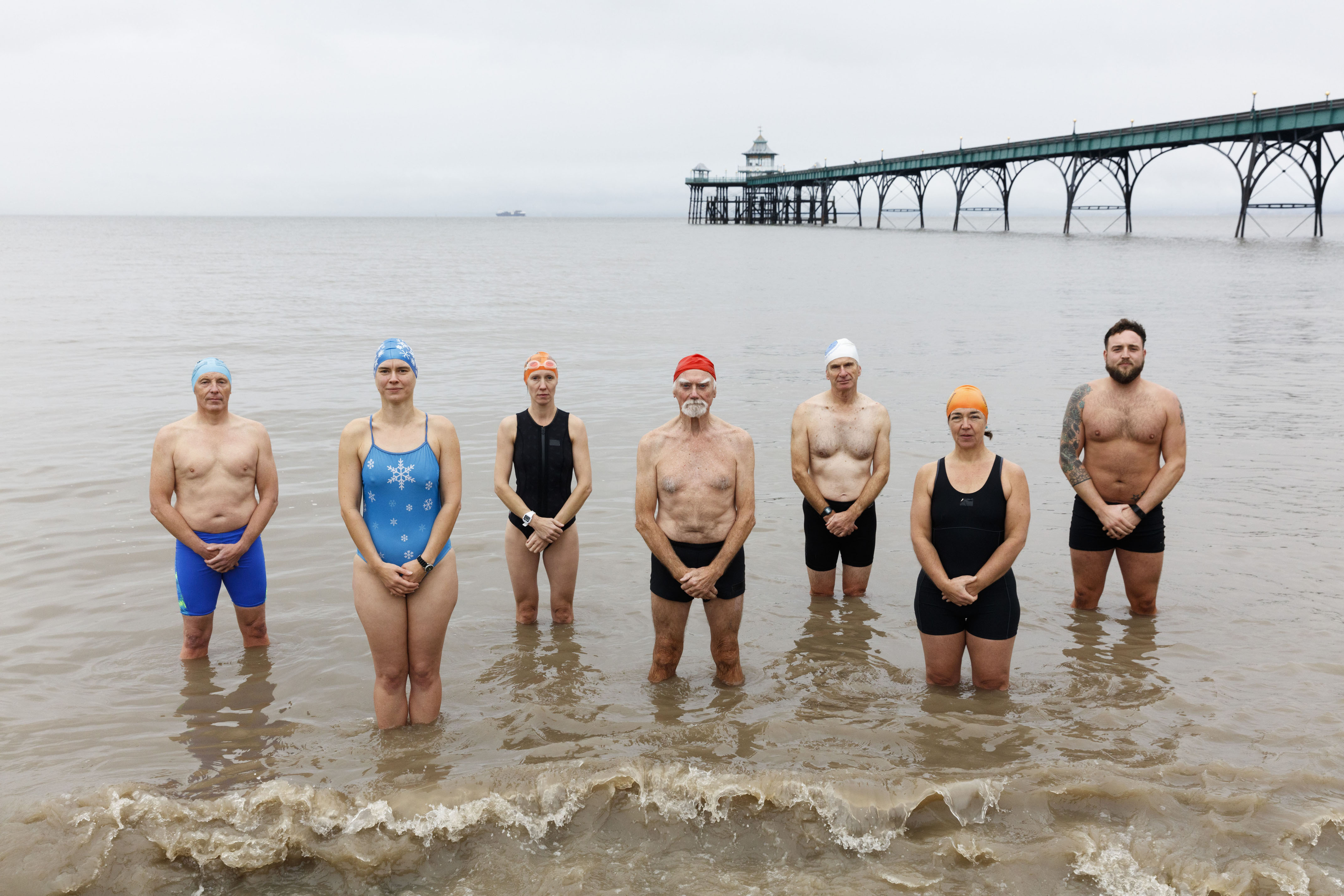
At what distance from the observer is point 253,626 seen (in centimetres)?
602

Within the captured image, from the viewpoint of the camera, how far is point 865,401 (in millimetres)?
6582

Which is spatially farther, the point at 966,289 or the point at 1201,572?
the point at 966,289

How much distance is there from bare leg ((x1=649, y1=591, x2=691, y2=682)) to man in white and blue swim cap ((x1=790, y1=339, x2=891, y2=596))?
1583 mm

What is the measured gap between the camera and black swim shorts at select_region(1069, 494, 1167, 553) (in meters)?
6.27

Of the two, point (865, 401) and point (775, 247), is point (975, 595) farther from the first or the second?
point (775, 247)

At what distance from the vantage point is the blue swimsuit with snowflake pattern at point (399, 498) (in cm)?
452

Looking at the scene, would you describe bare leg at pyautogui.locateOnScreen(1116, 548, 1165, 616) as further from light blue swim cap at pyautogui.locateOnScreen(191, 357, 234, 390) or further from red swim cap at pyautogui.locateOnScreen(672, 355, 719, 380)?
light blue swim cap at pyautogui.locateOnScreen(191, 357, 234, 390)

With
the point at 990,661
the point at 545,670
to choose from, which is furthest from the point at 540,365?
the point at 990,661

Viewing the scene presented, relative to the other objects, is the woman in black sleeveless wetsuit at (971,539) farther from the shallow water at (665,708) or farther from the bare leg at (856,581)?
the bare leg at (856,581)

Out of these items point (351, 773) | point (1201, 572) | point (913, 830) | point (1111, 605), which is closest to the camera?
point (913, 830)

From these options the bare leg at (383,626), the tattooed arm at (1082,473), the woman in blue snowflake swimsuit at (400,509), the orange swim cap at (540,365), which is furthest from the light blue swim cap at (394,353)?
the tattooed arm at (1082,473)

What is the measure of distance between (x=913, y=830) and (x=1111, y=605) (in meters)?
3.49

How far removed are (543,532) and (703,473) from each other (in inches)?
63.7

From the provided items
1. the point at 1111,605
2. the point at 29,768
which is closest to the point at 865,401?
the point at 1111,605
